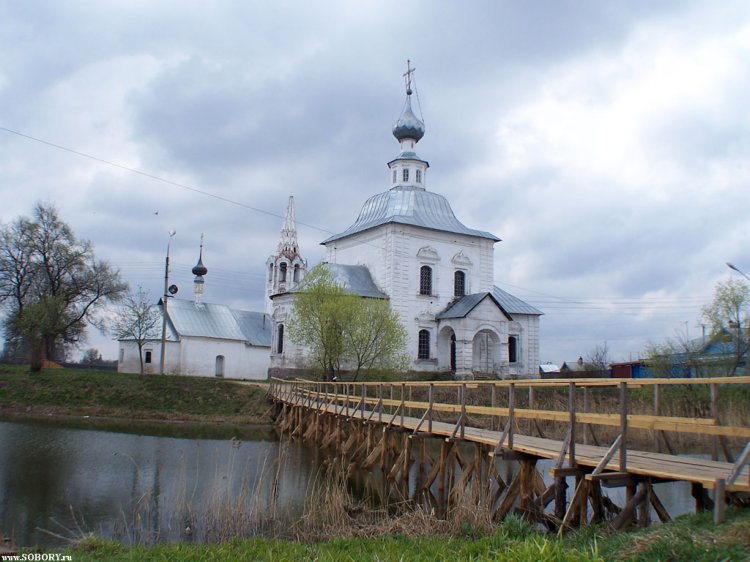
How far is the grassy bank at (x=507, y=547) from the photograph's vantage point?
217 inches

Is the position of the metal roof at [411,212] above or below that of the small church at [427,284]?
above

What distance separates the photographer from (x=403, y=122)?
4359 cm

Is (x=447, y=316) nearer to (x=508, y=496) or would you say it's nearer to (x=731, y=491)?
(x=508, y=496)

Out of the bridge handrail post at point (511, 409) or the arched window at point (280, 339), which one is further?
the arched window at point (280, 339)

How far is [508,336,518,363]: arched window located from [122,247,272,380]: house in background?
1749 centimetres

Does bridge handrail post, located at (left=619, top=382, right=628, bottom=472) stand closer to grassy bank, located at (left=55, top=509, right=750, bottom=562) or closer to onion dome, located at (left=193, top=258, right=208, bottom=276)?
grassy bank, located at (left=55, top=509, right=750, bottom=562)

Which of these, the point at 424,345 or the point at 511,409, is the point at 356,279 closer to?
the point at 424,345

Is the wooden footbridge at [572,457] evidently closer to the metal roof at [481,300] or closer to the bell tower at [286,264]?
the metal roof at [481,300]

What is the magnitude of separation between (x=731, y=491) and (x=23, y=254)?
41.0 meters

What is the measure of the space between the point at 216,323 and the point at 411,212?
1643 cm

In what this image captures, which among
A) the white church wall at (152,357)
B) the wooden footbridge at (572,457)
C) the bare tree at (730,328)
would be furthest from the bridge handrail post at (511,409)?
the white church wall at (152,357)

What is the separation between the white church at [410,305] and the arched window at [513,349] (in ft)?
0.21

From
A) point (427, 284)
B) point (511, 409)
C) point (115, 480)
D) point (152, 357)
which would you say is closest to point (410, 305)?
point (427, 284)

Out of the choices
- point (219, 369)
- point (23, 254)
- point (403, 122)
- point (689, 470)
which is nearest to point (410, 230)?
point (403, 122)
